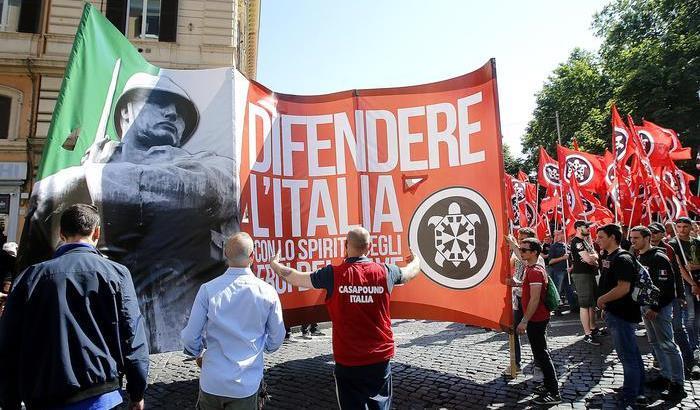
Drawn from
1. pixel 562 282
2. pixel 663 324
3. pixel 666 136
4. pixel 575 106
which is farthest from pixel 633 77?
pixel 663 324

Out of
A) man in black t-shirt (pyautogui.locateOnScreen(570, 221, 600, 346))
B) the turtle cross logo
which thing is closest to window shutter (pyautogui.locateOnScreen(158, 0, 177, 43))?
the turtle cross logo

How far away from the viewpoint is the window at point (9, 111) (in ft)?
47.9

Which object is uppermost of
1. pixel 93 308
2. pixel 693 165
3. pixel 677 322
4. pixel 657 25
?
pixel 657 25

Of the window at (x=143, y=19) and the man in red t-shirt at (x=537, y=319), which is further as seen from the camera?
the window at (x=143, y=19)

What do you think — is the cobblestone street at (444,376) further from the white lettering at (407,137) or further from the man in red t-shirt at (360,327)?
the white lettering at (407,137)

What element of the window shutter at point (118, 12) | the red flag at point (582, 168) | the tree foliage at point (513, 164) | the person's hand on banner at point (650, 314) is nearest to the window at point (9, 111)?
the window shutter at point (118, 12)

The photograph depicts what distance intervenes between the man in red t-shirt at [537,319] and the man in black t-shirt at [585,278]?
223cm

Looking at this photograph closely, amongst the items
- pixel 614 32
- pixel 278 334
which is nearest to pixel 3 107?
pixel 278 334

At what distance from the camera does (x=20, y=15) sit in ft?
49.4

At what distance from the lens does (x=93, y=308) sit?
228 cm

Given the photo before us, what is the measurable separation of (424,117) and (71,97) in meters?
3.40

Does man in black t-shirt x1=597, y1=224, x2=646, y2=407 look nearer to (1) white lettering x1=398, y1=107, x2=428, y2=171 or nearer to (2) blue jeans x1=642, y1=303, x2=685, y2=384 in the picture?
(2) blue jeans x1=642, y1=303, x2=685, y2=384

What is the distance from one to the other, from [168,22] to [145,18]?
0.84 m

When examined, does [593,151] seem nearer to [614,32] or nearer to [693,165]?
[693,165]
